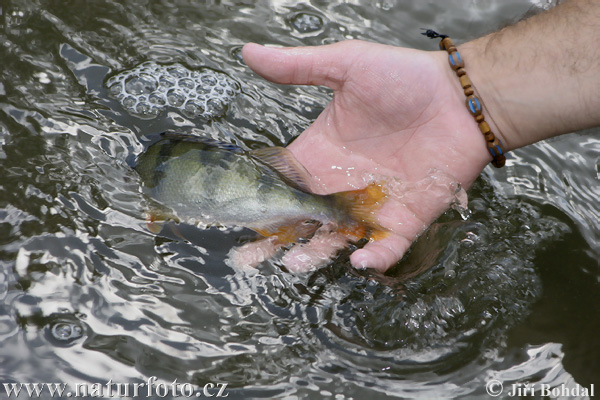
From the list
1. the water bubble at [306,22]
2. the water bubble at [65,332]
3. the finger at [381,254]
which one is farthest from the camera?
the water bubble at [306,22]

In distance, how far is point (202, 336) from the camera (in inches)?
107

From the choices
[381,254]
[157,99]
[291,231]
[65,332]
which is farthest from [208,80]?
[65,332]

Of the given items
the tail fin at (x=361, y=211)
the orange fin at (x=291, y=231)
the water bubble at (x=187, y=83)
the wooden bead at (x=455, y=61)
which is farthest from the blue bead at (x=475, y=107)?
the water bubble at (x=187, y=83)

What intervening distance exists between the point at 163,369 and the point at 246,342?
40 cm

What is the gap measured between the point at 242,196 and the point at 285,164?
39 cm

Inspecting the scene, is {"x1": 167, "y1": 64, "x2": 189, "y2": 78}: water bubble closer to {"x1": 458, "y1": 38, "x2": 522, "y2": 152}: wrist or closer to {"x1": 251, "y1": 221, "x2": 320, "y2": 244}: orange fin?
{"x1": 251, "y1": 221, "x2": 320, "y2": 244}: orange fin

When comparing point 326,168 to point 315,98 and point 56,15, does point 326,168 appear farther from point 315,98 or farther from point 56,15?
point 56,15

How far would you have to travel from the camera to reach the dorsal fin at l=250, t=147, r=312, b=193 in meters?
3.14

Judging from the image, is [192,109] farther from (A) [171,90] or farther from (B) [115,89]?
(B) [115,89]

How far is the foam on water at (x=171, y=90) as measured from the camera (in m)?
3.84

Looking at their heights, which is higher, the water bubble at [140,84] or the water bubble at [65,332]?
the water bubble at [140,84]

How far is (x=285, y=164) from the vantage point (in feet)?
10.5

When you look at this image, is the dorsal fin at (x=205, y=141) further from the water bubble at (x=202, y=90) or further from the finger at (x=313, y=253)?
the water bubble at (x=202, y=90)

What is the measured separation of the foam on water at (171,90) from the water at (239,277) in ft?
0.08
